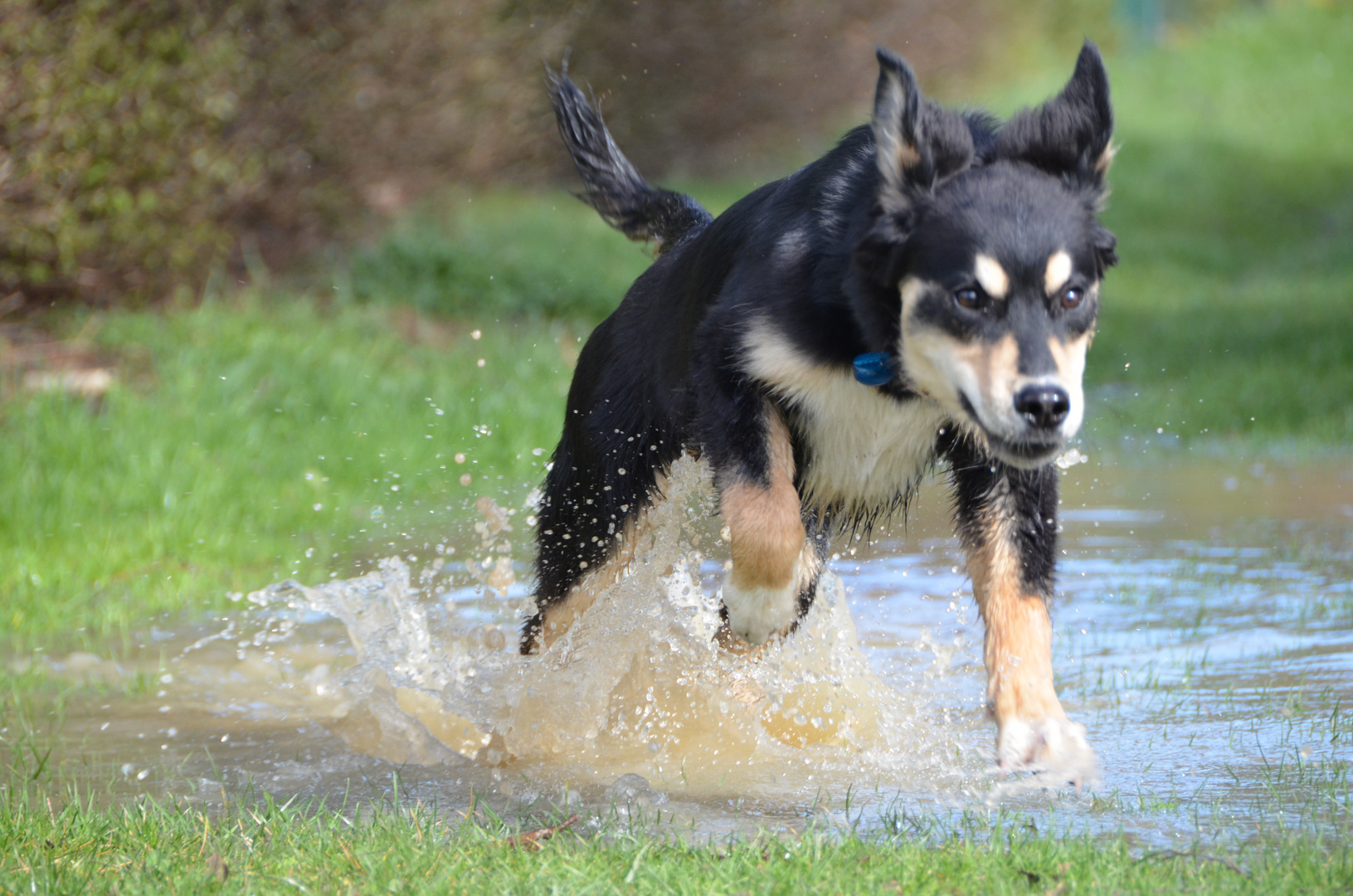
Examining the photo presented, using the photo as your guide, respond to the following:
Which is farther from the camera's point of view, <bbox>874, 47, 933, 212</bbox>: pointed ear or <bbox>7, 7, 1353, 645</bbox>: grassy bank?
<bbox>7, 7, 1353, 645</bbox>: grassy bank

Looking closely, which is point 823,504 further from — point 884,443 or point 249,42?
point 249,42

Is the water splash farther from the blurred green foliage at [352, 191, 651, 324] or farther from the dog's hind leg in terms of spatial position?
the blurred green foliage at [352, 191, 651, 324]

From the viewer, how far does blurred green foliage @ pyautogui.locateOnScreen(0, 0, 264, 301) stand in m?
6.68

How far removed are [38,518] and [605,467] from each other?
2.80 m

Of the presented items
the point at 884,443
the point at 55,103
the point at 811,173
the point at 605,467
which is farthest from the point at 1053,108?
the point at 55,103

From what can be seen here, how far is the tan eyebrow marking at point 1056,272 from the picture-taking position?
2857mm

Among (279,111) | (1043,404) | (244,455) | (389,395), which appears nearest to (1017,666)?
(1043,404)

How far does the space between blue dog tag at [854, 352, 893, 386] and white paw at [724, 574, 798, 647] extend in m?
0.53

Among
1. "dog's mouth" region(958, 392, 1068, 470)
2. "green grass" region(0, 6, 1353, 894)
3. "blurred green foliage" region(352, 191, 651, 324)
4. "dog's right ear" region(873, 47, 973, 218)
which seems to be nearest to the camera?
"green grass" region(0, 6, 1353, 894)

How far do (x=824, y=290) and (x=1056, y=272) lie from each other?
0.56 meters

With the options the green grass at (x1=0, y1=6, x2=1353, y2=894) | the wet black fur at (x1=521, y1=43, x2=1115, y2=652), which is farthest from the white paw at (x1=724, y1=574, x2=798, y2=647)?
the green grass at (x1=0, y1=6, x2=1353, y2=894)

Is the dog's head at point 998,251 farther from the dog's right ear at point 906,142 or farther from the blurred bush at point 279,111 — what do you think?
the blurred bush at point 279,111

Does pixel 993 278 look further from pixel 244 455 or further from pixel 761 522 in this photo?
pixel 244 455

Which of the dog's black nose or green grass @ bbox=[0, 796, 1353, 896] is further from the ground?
the dog's black nose
